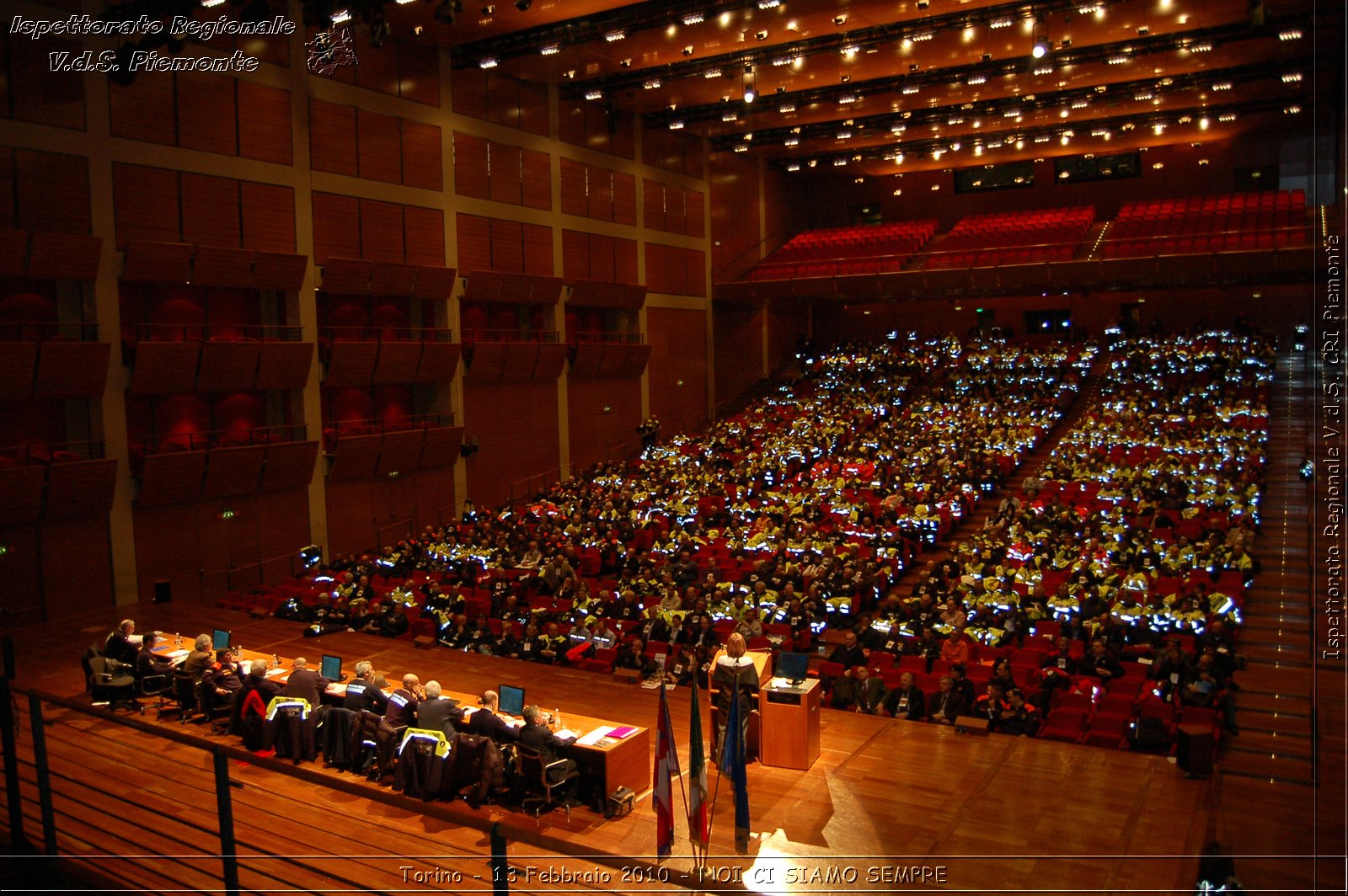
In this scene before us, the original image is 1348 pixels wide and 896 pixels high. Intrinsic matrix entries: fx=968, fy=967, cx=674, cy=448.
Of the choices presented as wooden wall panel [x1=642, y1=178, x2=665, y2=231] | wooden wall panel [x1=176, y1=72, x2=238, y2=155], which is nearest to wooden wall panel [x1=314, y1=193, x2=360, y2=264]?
wooden wall panel [x1=176, y1=72, x2=238, y2=155]

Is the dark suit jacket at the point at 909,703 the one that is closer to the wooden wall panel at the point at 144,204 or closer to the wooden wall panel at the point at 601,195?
the wooden wall panel at the point at 144,204

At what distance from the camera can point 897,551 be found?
49.3ft

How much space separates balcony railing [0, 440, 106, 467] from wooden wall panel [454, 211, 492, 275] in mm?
8373

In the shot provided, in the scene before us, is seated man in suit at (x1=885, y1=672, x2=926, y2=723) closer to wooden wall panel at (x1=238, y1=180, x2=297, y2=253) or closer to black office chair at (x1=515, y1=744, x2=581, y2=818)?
black office chair at (x1=515, y1=744, x2=581, y2=818)

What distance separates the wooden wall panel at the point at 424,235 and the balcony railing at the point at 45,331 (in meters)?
6.43

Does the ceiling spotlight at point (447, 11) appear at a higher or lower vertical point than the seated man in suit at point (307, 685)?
higher

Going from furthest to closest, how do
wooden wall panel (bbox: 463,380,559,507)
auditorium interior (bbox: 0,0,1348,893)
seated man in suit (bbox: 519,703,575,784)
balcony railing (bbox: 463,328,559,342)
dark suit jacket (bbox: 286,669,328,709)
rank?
wooden wall panel (bbox: 463,380,559,507)
balcony railing (bbox: 463,328,559,342)
dark suit jacket (bbox: 286,669,328,709)
seated man in suit (bbox: 519,703,575,784)
auditorium interior (bbox: 0,0,1348,893)

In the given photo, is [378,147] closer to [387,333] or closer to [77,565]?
[387,333]

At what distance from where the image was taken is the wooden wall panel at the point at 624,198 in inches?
1009

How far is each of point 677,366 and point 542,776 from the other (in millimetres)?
21870

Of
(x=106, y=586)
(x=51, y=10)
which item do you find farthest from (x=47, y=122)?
(x=106, y=586)

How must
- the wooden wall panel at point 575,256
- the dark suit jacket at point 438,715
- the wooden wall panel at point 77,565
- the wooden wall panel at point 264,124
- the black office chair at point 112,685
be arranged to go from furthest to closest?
the wooden wall panel at point 575,256 < the wooden wall panel at point 264,124 < the wooden wall panel at point 77,565 < the black office chair at point 112,685 < the dark suit jacket at point 438,715

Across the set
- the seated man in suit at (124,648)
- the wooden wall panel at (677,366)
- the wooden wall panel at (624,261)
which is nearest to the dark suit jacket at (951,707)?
the seated man in suit at (124,648)

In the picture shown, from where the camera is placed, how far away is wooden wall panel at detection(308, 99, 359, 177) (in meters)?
18.2
